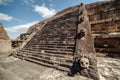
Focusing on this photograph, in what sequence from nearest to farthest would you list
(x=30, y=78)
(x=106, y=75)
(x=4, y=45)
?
1. (x=106, y=75)
2. (x=30, y=78)
3. (x=4, y=45)

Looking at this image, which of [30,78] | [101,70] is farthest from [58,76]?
[101,70]

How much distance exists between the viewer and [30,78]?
4805mm

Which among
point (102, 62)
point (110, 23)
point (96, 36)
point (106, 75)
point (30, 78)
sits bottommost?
point (30, 78)

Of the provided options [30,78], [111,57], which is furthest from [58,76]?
[111,57]

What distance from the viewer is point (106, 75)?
13.4ft

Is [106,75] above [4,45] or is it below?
below

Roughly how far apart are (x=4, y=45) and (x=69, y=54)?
1439cm

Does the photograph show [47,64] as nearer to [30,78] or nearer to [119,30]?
[30,78]

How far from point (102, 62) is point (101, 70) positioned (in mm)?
663

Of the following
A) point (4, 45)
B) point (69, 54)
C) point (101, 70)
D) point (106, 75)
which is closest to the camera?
point (106, 75)

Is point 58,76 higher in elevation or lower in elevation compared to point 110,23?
lower

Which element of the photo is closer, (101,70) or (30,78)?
(101,70)

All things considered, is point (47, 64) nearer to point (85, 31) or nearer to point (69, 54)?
point (69, 54)

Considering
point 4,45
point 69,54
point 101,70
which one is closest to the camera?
point 101,70
